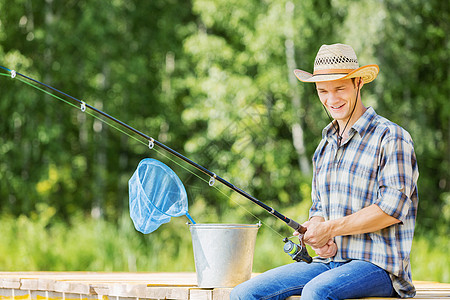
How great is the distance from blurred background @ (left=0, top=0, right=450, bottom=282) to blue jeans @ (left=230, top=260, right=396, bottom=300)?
6671 mm

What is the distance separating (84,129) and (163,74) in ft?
6.51

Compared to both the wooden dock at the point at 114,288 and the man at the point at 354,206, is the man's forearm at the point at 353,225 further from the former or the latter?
the wooden dock at the point at 114,288

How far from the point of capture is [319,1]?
1241 centimetres

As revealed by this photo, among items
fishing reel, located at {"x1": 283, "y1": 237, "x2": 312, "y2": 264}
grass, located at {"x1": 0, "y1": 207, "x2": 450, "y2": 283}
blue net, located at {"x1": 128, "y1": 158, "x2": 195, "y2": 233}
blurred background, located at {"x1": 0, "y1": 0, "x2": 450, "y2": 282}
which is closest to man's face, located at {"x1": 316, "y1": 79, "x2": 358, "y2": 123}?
fishing reel, located at {"x1": 283, "y1": 237, "x2": 312, "y2": 264}

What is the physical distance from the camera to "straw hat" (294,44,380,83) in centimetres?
288

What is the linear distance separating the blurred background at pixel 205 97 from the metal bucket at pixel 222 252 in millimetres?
6372

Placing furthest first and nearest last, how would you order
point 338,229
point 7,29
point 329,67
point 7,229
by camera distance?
1. point 7,29
2. point 7,229
3. point 329,67
4. point 338,229

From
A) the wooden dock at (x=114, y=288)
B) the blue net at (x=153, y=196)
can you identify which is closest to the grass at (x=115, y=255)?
the wooden dock at (x=114, y=288)

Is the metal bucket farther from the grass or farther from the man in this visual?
the grass

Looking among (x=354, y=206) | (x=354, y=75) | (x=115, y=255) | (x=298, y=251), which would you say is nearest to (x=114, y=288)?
(x=298, y=251)

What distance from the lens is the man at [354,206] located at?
2691 mm

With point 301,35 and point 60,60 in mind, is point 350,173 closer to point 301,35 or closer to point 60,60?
point 301,35

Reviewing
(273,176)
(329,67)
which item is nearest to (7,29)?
(273,176)

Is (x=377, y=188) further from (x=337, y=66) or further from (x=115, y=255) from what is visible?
(x=115, y=255)
